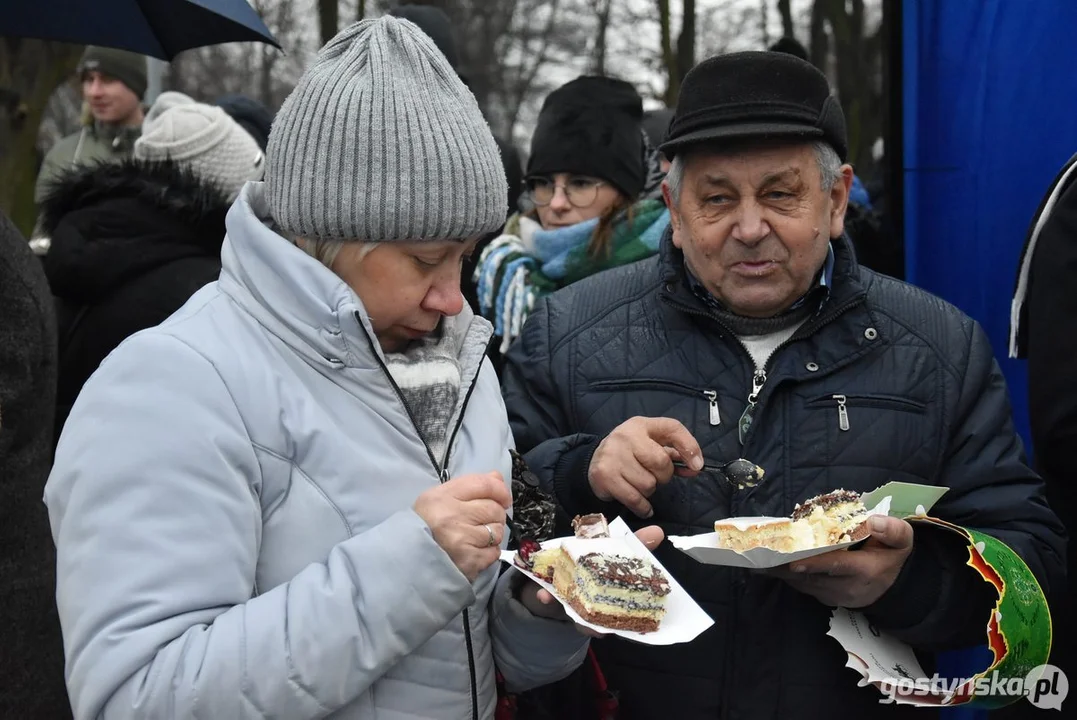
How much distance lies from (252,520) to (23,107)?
8.70 meters

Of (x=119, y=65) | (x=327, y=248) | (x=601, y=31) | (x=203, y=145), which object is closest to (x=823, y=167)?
(x=327, y=248)

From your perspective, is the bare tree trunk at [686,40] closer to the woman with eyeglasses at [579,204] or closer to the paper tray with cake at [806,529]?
the woman with eyeglasses at [579,204]

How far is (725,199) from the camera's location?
2.50m

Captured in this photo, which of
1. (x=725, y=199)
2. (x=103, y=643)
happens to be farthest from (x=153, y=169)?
(x=103, y=643)

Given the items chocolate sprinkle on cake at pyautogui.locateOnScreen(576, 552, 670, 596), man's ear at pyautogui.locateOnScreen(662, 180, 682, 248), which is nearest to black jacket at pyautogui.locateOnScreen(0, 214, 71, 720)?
chocolate sprinkle on cake at pyautogui.locateOnScreen(576, 552, 670, 596)

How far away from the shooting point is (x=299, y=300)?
1814mm

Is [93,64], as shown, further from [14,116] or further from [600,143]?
[14,116]

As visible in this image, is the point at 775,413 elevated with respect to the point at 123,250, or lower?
lower

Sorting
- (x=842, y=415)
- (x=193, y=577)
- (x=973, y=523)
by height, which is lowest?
(x=973, y=523)

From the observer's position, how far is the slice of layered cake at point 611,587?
6.29ft

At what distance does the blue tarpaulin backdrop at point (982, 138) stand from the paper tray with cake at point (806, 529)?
135 centimetres

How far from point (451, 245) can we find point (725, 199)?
31.3 inches

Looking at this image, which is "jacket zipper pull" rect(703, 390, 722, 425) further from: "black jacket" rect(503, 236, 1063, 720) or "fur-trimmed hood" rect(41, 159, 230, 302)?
"fur-trimmed hood" rect(41, 159, 230, 302)

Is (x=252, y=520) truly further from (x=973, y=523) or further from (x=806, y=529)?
(x=973, y=523)
